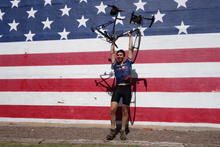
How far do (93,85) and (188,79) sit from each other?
207 centimetres

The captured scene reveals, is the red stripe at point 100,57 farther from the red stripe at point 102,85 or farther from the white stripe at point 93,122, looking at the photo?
the white stripe at point 93,122

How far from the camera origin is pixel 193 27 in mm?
5430

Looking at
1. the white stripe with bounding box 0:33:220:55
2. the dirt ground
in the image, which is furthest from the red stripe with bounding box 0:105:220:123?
the white stripe with bounding box 0:33:220:55

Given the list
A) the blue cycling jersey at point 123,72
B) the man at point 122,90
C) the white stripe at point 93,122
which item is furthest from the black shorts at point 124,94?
the white stripe at point 93,122

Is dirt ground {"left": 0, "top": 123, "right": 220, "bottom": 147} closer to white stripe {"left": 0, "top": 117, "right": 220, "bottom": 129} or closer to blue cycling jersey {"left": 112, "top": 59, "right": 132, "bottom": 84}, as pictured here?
white stripe {"left": 0, "top": 117, "right": 220, "bottom": 129}

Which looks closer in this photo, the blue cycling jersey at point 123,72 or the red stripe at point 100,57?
the blue cycling jersey at point 123,72

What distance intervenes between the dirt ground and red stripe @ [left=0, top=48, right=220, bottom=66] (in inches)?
56.9

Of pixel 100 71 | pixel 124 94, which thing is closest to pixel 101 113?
pixel 100 71

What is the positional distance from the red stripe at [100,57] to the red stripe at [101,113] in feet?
3.38

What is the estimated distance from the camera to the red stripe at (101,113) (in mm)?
5348

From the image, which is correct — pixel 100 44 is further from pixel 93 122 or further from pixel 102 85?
pixel 93 122

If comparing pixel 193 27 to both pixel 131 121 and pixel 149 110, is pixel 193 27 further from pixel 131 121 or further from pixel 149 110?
pixel 131 121

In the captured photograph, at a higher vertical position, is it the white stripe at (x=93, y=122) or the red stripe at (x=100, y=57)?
the red stripe at (x=100, y=57)

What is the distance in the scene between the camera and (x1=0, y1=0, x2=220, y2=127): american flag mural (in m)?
5.38
